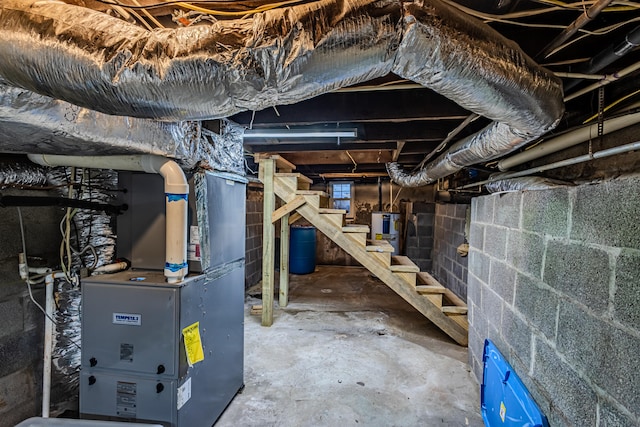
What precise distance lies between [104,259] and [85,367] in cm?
51

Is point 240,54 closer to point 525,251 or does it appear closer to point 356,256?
point 525,251

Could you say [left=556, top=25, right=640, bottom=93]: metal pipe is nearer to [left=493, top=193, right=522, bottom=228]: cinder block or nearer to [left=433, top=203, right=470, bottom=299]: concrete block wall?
[left=493, top=193, right=522, bottom=228]: cinder block

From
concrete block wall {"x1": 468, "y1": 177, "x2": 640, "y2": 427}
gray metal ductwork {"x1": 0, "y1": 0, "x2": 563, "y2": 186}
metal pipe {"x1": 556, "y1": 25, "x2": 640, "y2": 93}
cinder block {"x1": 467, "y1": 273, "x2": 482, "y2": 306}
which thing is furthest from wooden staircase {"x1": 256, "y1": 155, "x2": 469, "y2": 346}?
gray metal ductwork {"x1": 0, "y1": 0, "x2": 563, "y2": 186}

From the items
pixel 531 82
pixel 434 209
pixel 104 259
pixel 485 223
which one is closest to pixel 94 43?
pixel 104 259

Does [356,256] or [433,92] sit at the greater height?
[433,92]

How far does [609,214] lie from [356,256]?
7.60 feet

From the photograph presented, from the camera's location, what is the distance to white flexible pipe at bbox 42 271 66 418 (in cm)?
160

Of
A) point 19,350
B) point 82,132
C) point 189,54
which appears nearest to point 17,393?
point 19,350

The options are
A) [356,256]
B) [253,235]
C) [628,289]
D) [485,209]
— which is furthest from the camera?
[253,235]

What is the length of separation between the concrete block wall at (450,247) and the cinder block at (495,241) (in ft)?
5.05

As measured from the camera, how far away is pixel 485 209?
7.47ft

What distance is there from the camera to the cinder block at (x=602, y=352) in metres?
0.93

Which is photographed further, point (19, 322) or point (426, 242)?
point (426, 242)

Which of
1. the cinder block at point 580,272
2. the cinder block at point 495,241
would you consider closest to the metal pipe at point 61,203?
the cinder block at point 580,272
